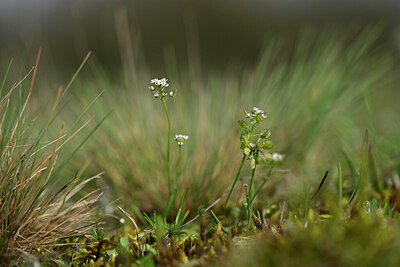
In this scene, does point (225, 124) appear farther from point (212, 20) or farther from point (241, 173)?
point (212, 20)

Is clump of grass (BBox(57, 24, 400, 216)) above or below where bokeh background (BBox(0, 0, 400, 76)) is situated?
below

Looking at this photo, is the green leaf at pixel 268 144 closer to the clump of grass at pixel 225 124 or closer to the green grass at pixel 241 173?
the green grass at pixel 241 173

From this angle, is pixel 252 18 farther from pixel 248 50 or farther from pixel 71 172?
pixel 71 172

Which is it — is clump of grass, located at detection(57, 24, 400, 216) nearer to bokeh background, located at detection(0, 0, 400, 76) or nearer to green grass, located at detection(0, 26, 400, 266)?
green grass, located at detection(0, 26, 400, 266)

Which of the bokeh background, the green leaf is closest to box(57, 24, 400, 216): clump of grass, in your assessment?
the green leaf

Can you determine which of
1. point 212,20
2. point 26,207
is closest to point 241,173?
point 26,207

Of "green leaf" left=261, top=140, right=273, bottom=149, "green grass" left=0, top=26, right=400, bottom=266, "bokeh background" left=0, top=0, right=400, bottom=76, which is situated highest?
"bokeh background" left=0, top=0, right=400, bottom=76

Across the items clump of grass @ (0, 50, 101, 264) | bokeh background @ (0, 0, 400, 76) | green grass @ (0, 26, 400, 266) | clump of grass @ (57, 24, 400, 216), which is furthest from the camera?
bokeh background @ (0, 0, 400, 76)

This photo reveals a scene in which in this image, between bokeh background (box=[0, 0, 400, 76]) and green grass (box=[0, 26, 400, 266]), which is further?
bokeh background (box=[0, 0, 400, 76])
